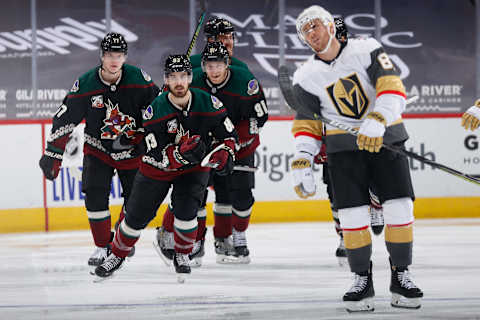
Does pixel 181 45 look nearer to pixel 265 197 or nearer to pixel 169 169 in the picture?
pixel 265 197

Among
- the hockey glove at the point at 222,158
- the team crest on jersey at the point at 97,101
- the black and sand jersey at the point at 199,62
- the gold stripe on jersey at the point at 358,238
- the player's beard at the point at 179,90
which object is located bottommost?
the gold stripe on jersey at the point at 358,238

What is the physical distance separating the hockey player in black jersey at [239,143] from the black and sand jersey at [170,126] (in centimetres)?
47

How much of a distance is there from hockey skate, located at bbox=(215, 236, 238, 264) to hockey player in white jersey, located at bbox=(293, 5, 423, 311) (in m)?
1.53

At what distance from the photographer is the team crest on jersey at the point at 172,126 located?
12.6 feet

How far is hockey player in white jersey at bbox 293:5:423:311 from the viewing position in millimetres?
3219

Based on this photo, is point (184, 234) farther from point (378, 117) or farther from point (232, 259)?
point (378, 117)

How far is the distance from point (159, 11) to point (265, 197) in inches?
176

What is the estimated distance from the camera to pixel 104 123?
4.34 m

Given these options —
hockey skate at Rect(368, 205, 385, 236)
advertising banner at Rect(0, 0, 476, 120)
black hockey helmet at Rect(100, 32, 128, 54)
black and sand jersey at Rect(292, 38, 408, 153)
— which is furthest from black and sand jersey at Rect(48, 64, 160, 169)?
advertising banner at Rect(0, 0, 476, 120)

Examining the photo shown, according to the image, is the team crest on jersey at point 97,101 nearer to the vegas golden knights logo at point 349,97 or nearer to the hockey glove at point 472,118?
the vegas golden knights logo at point 349,97

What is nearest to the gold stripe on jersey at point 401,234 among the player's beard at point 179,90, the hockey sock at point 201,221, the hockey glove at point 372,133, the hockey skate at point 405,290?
the hockey skate at point 405,290

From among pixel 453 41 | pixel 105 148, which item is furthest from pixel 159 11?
pixel 105 148

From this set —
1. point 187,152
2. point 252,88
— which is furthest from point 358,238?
point 252,88

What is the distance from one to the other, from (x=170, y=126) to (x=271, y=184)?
9.94 feet
